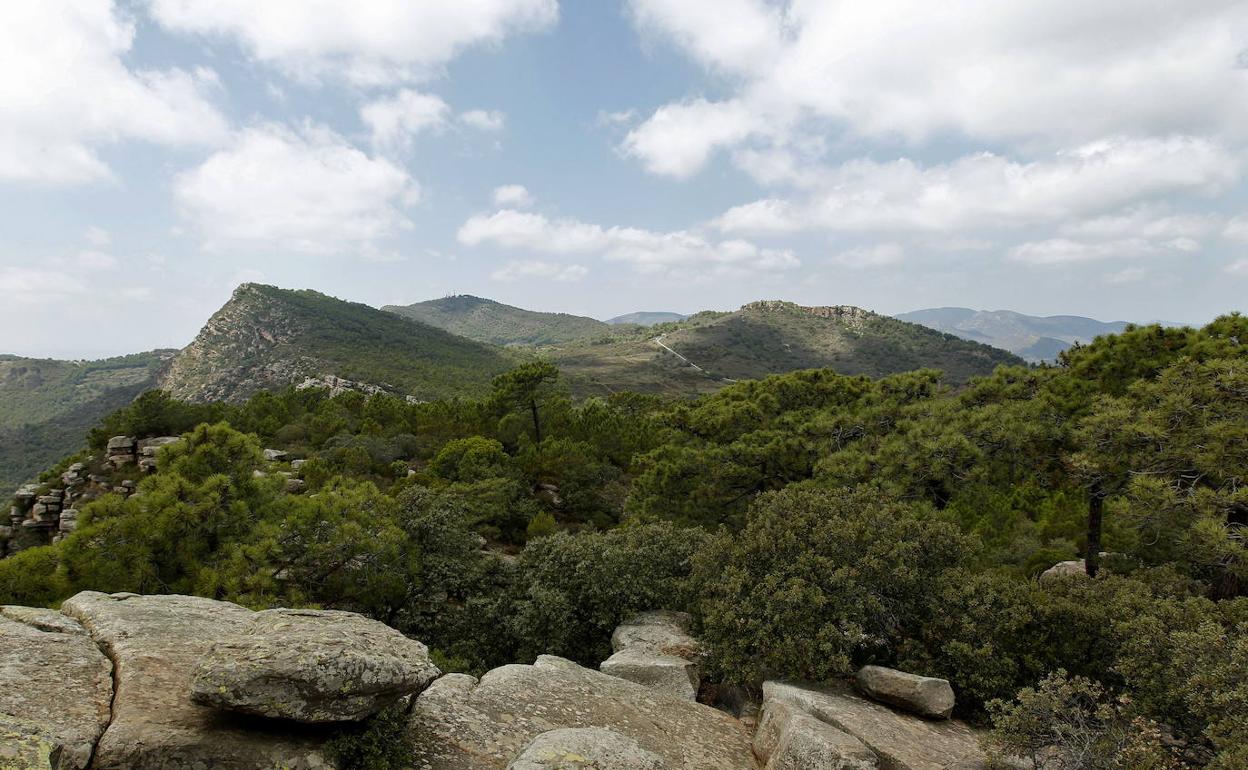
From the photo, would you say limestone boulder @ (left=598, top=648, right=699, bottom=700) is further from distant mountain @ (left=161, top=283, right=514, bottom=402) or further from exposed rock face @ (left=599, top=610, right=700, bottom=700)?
distant mountain @ (left=161, top=283, right=514, bottom=402)

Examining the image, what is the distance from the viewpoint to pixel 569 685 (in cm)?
1022

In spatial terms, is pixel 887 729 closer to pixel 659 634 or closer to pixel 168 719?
pixel 659 634

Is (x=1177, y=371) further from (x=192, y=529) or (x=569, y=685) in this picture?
(x=192, y=529)

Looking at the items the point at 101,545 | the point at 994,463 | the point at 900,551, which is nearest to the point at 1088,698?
the point at 900,551

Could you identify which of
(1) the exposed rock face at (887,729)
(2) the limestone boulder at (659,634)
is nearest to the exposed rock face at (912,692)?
(1) the exposed rock face at (887,729)

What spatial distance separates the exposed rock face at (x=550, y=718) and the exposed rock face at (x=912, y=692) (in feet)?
8.50

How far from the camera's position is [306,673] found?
21.6ft

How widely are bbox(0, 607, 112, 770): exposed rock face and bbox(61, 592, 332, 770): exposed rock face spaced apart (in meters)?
0.17

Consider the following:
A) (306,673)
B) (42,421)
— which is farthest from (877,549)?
(42,421)

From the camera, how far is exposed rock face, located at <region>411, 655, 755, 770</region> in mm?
8047

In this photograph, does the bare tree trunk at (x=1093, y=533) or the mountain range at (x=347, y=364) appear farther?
the mountain range at (x=347, y=364)

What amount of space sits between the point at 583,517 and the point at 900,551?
62.1 feet

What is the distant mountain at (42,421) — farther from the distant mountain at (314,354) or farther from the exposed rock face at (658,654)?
the exposed rock face at (658,654)

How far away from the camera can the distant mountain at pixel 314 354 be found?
106 meters
